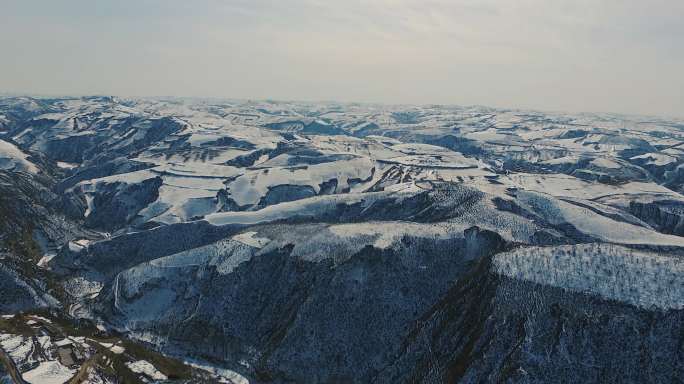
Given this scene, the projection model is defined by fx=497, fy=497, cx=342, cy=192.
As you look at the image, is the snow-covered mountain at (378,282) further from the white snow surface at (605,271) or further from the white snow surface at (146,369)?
the white snow surface at (146,369)

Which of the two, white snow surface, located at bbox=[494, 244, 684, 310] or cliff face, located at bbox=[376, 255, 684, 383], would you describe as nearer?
cliff face, located at bbox=[376, 255, 684, 383]

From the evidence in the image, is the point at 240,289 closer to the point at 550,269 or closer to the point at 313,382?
the point at 313,382

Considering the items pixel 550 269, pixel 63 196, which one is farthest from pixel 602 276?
pixel 63 196

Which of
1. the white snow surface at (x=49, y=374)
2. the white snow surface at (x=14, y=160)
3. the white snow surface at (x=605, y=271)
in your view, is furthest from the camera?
the white snow surface at (x=14, y=160)

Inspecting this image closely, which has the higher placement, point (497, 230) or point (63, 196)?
point (497, 230)

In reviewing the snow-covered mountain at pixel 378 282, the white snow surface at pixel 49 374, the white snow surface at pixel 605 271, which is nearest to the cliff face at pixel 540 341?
the snow-covered mountain at pixel 378 282

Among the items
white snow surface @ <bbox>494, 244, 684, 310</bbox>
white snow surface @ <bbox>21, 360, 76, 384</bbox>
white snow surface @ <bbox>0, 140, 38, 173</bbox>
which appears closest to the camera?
white snow surface @ <bbox>21, 360, 76, 384</bbox>

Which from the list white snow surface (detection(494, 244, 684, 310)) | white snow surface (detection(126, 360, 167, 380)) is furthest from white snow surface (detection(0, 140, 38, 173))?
white snow surface (detection(494, 244, 684, 310))

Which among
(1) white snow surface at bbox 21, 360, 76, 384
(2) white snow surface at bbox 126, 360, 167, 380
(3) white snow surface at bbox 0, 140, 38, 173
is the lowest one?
(2) white snow surface at bbox 126, 360, 167, 380

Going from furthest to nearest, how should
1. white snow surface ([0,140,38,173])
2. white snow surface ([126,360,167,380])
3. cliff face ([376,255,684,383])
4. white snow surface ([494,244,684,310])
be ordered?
white snow surface ([0,140,38,173]), white snow surface ([126,360,167,380]), white snow surface ([494,244,684,310]), cliff face ([376,255,684,383])

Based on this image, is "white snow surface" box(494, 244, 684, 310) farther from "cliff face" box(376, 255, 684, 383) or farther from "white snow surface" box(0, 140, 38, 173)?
"white snow surface" box(0, 140, 38, 173)

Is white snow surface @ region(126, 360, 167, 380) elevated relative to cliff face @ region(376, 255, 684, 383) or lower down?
lower down
